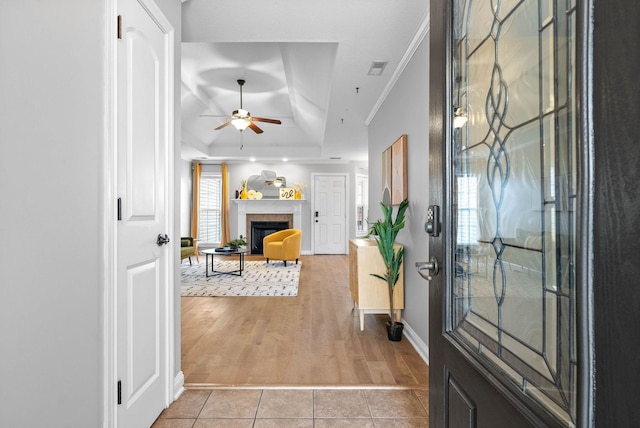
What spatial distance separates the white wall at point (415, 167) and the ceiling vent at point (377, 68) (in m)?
0.21

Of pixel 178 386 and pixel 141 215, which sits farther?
pixel 178 386

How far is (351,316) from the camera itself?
12.8 ft

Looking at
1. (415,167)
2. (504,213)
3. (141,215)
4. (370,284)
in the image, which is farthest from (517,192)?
(370,284)

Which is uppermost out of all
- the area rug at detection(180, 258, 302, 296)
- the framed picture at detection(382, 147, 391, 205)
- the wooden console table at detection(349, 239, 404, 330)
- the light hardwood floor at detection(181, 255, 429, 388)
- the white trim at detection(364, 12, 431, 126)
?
the white trim at detection(364, 12, 431, 126)

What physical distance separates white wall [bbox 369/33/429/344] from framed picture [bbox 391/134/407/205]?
64 mm

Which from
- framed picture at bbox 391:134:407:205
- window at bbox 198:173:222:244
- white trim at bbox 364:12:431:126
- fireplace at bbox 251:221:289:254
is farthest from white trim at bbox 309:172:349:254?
framed picture at bbox 391:134:407:205

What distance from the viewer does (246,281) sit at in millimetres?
5777

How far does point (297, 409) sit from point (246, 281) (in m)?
3.92

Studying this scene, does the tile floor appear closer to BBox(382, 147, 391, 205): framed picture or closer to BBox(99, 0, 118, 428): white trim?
BBox(99, 0, 118, 428): white trim

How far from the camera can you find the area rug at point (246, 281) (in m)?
5.00

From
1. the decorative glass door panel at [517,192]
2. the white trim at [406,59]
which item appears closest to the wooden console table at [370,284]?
the white trim at [406,59]

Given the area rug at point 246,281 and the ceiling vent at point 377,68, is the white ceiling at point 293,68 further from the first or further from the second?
the area rug at point 246,281

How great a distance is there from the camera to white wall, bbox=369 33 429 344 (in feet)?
9.10

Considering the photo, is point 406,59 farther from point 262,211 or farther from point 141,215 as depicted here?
point 262,211
